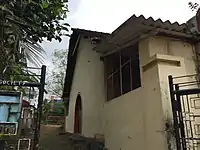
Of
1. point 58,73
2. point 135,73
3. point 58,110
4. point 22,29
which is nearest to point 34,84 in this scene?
point 22,29

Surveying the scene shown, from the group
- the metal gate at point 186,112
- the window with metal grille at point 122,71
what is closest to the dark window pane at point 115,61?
the window with metal grille at point 122,71

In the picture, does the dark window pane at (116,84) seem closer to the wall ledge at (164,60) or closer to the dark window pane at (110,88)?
the dark window pane at (110,88)

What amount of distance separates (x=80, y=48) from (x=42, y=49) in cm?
750

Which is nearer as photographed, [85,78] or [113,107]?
[113,107]

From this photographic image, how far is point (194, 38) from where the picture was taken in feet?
17.3

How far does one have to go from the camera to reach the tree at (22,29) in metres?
3.14

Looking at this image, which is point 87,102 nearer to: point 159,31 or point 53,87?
point 159,31

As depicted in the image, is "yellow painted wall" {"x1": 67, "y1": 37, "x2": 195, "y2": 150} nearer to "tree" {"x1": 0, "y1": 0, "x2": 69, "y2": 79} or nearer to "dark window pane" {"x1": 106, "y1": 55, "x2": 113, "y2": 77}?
"dark window pane" {"x1": 106, "y1": 55, "x2": 113, "y2": 77}

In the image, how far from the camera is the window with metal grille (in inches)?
238

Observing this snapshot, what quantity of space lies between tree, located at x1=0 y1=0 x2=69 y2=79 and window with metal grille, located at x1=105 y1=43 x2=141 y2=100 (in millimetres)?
2421

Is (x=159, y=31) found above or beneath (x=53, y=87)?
beneath

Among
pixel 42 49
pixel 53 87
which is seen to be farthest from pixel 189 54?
pixel 53 87

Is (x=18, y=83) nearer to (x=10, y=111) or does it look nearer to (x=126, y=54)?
(x=10, y=111)

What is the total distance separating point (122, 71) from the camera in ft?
22.6
